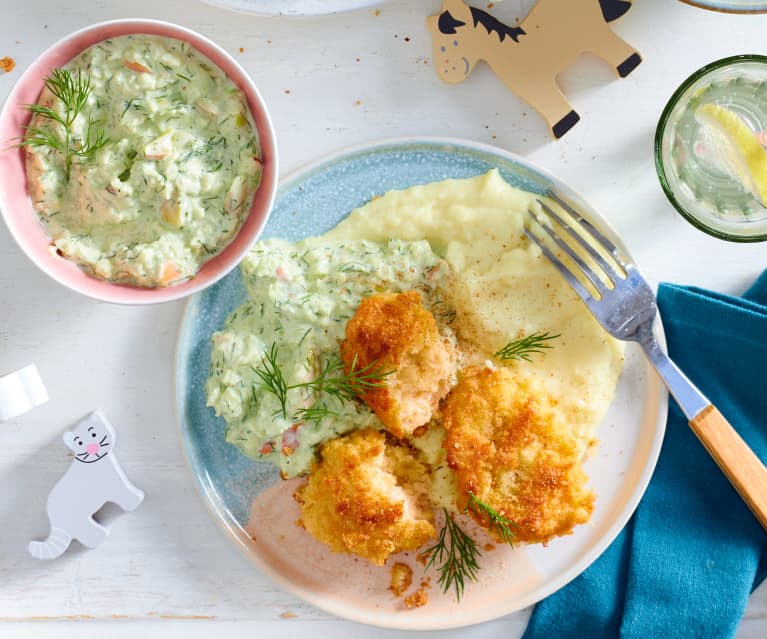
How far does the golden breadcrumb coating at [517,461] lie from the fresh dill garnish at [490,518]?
11 millimetres

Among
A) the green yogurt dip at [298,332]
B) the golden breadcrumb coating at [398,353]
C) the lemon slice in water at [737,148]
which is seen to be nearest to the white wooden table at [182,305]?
the lemon slice in water at [737,148]

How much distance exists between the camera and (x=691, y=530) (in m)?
1.87

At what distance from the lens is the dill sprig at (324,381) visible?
1666mm

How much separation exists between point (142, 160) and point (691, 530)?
149cm

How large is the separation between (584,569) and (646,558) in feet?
0.51

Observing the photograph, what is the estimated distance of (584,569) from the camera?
1.84 meters

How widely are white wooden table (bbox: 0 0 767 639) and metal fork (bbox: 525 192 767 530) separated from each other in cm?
17

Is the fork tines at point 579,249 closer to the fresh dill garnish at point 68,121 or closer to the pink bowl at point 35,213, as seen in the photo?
the pink bowl at point 35,213

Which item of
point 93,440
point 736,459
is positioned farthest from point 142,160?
point 736,459

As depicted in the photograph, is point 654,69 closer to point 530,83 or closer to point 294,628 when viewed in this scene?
point 530,83

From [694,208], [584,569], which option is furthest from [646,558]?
[694,208]

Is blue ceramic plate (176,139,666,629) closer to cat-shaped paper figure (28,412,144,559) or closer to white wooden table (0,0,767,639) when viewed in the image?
white wooden table (0,0,767,639)

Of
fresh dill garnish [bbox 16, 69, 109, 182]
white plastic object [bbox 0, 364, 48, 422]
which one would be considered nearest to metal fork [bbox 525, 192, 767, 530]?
fresh dill garnish [bbox 16, 69, 109, 182]

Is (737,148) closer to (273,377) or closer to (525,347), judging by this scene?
(525,347)
